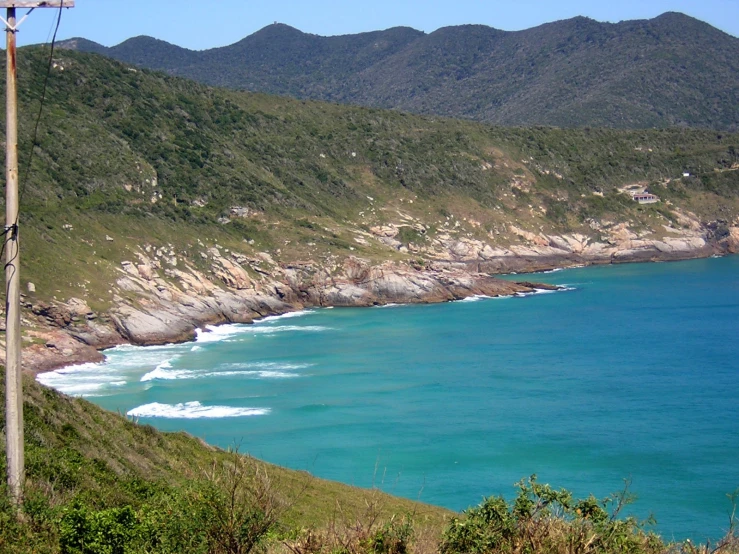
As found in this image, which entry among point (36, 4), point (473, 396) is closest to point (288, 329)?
point (473, 396)

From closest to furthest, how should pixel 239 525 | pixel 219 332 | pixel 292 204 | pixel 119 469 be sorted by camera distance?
pixel 239 525 → pixel 119 469 → pixel 219 332 → pixel 292 204

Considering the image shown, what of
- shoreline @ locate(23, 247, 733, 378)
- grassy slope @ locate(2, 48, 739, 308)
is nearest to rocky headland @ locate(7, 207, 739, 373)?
shoreline @ locate(23, 247, 733, 378)

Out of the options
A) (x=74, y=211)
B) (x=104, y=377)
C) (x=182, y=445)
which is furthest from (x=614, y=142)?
(x=182, y=445)

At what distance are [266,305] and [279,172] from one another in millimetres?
22309

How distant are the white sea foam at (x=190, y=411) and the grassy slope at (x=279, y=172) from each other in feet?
46.8

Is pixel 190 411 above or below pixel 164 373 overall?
below

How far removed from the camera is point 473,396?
132 ft

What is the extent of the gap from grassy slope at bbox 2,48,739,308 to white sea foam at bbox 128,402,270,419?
14.3 m

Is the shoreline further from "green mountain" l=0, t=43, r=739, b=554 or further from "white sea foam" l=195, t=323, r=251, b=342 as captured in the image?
"white sea foam" l=195, t=323, r=251, b=342

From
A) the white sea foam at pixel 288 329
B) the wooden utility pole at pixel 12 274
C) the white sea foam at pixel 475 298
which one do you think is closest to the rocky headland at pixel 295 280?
the white sea foam at pixel 475 298

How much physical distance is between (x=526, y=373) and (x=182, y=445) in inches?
1032

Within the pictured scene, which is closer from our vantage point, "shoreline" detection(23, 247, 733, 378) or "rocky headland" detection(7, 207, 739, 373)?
"shoreline" detection(23, 247, 733, 378)

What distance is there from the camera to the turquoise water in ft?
96.6

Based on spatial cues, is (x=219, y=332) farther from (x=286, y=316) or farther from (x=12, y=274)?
(x=12, y=274)
